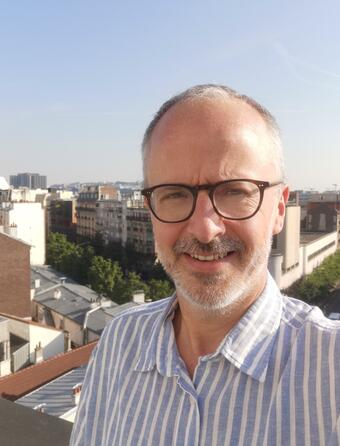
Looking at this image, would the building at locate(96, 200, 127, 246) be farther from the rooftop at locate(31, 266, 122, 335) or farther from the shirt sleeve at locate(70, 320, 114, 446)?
the shirt sleeve at locate(70, 320, 114, 446)

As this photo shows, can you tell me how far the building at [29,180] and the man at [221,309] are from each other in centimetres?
14702

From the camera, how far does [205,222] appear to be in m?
1.19

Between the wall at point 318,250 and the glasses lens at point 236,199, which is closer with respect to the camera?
the glasses lens at point 236,199

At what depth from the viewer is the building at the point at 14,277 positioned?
618 inches

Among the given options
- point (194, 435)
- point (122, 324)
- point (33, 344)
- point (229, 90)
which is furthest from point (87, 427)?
point (33, 344)

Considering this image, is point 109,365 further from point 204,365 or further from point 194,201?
point 194,201

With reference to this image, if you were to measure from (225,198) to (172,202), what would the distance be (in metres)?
0.15

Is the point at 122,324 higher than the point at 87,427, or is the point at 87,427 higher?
the point at 122,324

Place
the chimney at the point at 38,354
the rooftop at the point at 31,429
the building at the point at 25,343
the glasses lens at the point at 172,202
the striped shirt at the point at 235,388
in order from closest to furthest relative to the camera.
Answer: the striped shirt at the point at 235,388, the glasses lens at the point at 172,202, the rooftop at the point at 31,429, the building at the point at 25,343, the chimney at the point at 38,354

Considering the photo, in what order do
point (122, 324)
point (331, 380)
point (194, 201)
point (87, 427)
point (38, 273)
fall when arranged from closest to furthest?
point (331, 380) < point (194, 201) < point (87, 427) < point (122, 324) < point (38, 273)

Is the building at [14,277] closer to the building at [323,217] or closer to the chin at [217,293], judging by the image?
the chin at [217,293]

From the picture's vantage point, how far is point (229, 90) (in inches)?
51.8

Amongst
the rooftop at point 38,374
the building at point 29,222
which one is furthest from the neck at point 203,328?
the building at point 29,222

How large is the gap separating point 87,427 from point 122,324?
0.33 meters
